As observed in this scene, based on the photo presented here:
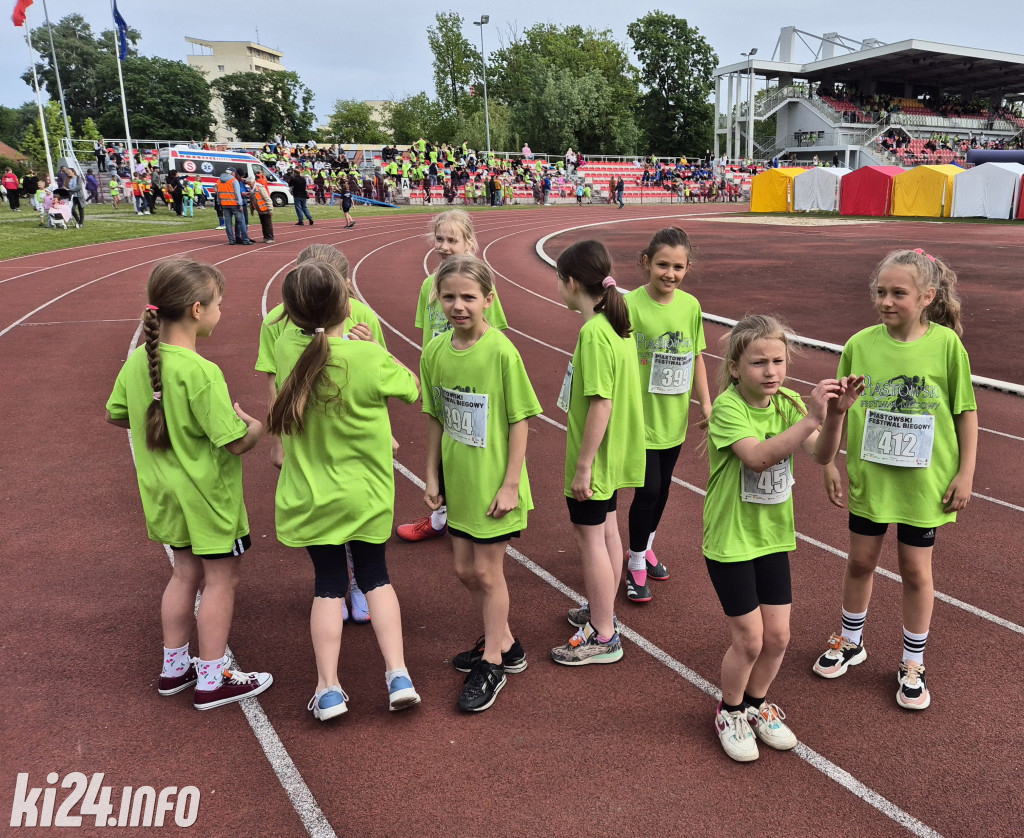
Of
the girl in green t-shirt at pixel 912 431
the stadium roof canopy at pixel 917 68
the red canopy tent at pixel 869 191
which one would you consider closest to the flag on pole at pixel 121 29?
the red canopy tent at pixel 869 191

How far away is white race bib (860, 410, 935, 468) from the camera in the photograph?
9.75 feet

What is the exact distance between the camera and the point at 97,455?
20.9 ft

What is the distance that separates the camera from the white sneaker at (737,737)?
280 cm

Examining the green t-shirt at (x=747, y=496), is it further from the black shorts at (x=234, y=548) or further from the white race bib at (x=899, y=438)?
the black shorts at (x=234, y=548)

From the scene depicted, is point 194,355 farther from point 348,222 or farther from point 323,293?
point 348,222

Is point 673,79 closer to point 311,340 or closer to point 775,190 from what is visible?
point 775,190

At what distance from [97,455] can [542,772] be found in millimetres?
5246

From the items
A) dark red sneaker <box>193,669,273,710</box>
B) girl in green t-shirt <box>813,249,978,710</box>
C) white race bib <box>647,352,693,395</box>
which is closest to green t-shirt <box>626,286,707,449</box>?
white race bib <box>647,352,693,395</box>

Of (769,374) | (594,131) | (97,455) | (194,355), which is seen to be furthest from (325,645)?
(594,131)

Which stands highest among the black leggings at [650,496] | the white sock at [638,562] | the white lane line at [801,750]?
the black leggings at [650,496]

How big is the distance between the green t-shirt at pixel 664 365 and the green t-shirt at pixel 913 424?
97cm

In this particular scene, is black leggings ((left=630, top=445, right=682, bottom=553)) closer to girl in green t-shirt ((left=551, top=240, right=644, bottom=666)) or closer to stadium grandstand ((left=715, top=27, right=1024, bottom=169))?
girl in green t-shirt ((left=551, top=240, right=644, bottom=666))

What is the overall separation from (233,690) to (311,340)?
61.7 inches

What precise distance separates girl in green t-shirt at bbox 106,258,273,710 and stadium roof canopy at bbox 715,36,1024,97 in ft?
220
